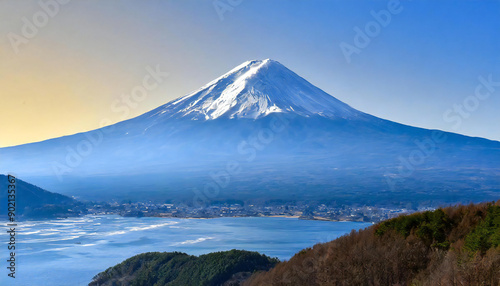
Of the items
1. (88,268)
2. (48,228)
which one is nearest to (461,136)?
(48,228)

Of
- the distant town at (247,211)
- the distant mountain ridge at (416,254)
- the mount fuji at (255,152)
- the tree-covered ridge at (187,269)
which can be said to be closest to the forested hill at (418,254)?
the distant mountain ridge at (416,254)

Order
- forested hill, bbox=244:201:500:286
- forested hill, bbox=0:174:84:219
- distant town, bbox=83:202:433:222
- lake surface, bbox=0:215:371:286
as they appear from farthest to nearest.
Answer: forested hill, bbox=0:174:84:219 < distant town, bbox=83:202:433:222 < lake surface, bbox=0:215:371:286 < forested hill, bbox=244:201:500:286

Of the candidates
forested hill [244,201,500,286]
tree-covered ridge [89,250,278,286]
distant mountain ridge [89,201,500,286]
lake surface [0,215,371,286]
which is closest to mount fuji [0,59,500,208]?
lake surface [0,215,371,286]

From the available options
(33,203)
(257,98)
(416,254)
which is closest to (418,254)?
(416,254)

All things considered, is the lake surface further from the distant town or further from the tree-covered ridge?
the tree-covered ridge

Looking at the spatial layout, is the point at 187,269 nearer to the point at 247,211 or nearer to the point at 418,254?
the point at 418,254

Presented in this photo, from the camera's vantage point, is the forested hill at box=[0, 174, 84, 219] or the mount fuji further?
the mount fuji
